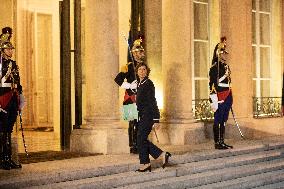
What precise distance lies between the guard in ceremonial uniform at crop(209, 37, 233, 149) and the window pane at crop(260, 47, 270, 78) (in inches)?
171

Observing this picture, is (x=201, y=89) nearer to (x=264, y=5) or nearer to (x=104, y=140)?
(x=264, y=5)

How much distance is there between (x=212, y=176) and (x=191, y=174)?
1.18 feet

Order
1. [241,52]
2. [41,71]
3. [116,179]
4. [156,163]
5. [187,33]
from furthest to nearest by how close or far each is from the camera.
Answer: [41,71]
[241,52]
[187,33]
[156,163]
[116,179]

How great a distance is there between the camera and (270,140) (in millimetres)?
14062

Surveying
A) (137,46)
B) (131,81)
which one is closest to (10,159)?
(131,81)

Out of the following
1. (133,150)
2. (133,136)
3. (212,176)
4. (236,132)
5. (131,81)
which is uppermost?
(131,81)

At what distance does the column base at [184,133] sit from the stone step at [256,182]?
7.80 ft

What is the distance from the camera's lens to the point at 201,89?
14883mm

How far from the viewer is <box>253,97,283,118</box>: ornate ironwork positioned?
52.8 ft

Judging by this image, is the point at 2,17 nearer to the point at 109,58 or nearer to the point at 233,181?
the point at 109,58

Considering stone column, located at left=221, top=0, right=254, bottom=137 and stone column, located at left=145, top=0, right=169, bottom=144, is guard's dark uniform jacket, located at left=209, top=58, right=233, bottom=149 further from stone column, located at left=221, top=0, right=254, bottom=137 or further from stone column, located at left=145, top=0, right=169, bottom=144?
stone column, located at left=221, top=0, right=254, bottom=137

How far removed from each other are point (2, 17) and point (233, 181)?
21.5 feet

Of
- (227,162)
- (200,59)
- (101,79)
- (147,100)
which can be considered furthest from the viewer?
(200,59)

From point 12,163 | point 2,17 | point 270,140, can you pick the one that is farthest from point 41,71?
point 12,163
